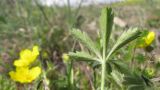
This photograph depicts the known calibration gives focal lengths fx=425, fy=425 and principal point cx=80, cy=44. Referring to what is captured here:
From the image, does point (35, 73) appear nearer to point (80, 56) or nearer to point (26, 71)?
point (26, 71)

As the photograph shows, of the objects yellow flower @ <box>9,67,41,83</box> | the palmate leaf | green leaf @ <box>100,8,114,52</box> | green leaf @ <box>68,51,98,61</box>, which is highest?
green leaf @ <box>100,8,114,52</box>

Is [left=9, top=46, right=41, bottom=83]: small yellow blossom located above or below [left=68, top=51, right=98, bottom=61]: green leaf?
below

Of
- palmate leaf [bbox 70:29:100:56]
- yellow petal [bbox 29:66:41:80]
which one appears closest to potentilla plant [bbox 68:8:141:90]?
palmate leaf [bbox 70:29:100:56]

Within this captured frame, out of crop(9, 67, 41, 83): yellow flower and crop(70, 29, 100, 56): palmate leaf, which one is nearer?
crop(70, 29, 100, 56): palmate leaf

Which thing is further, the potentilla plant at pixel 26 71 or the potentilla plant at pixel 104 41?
the potentilla plant at pixel 26 71

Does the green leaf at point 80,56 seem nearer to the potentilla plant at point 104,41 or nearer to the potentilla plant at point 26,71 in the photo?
the potentilla plant at point 104,41

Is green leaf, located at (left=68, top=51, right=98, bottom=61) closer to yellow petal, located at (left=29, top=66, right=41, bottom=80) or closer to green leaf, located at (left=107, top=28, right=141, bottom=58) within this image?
green leaf, located at (left=107, top=28, right=141, bottom=58)

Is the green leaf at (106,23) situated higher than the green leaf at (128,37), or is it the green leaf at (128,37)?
the green leaf at (106,23)

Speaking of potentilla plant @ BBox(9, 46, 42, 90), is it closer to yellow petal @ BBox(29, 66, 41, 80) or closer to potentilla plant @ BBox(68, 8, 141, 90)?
yellow petal @ BBox(29, 66, 41, 80)

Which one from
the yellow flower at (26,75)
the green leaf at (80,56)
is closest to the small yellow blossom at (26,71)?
the yellow flower at (26,75)

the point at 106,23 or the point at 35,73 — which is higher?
the point at 106,23

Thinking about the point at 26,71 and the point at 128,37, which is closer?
the point at 128,37

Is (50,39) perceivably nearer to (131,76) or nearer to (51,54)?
(51,54)

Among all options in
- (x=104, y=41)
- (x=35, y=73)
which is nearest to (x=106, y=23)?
(x=104, y=41)
